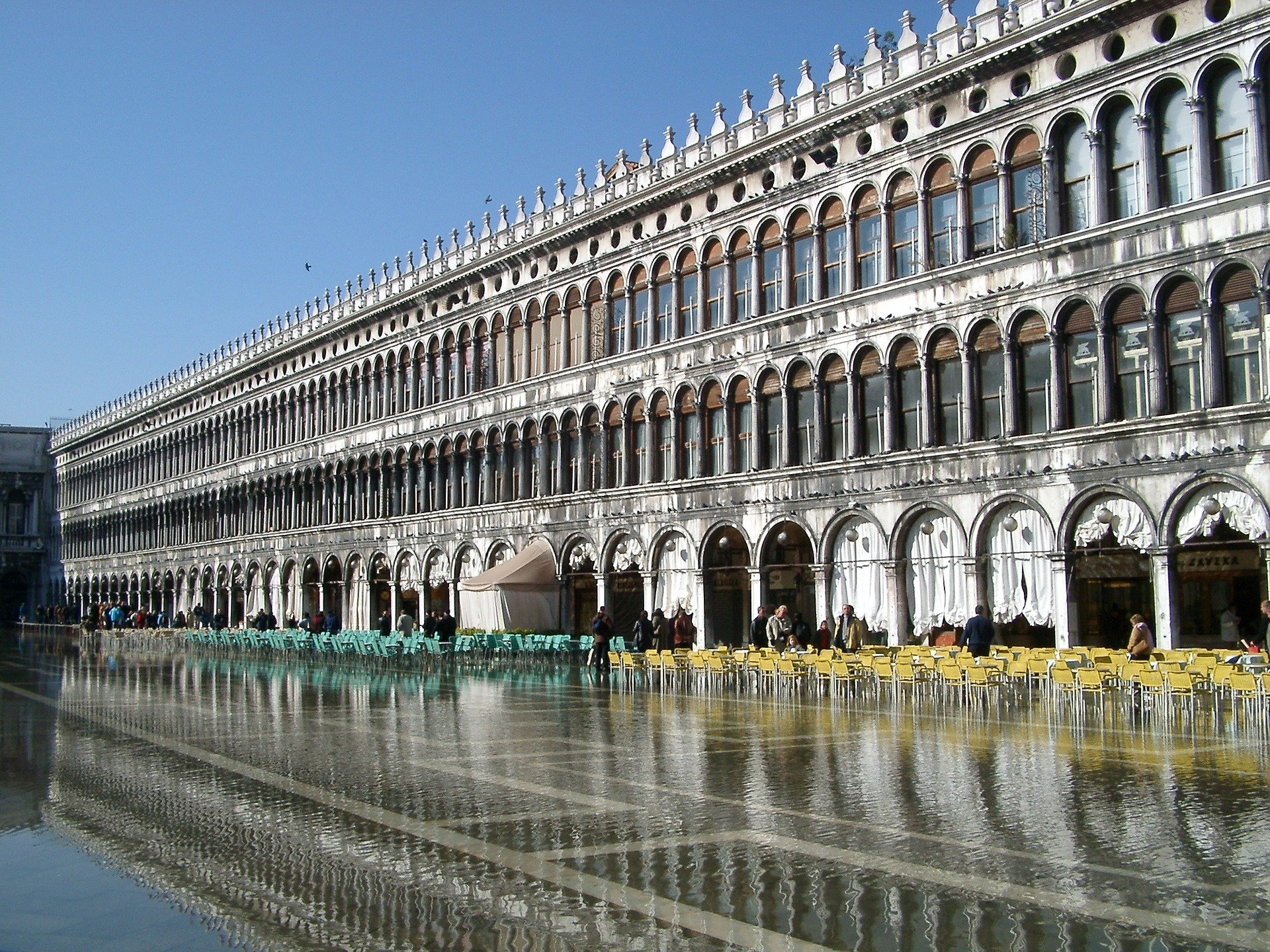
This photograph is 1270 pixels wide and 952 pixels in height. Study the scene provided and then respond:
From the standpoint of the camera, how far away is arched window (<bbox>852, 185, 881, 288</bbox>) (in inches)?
1289

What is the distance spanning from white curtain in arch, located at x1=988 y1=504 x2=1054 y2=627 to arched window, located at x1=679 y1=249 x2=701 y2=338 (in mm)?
12615

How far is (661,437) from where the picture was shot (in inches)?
1559

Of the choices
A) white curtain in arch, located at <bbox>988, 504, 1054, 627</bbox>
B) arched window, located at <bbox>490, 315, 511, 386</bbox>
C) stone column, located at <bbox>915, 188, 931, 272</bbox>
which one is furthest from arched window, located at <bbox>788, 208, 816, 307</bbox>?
arched window, located at <bbox>490, 315, 511, 386</bbox>

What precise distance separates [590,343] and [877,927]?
119 feet

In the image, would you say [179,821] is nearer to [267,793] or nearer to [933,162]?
[267,793]

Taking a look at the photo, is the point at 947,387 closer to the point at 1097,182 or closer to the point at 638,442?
the point at 1097,182

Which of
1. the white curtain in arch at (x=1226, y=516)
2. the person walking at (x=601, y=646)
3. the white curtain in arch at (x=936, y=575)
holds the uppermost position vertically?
the white curtain in arch at (x=1226, y=516)

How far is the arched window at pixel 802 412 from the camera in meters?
34.3

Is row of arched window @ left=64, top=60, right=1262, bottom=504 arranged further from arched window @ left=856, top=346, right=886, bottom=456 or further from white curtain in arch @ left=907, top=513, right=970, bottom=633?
white curtain in arch @ left=907, top=513, right=970, bottom=633

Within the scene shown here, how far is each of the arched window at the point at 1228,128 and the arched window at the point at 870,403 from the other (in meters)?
9.11

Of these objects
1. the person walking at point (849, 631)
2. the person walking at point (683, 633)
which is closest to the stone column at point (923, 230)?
the person walking at point (849, 631)

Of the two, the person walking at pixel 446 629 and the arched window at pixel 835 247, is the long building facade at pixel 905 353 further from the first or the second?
the person walking at pixel 446 629

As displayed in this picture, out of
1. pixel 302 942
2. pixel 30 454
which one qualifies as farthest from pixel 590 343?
pixel 30 454

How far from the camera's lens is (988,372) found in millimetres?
29875
